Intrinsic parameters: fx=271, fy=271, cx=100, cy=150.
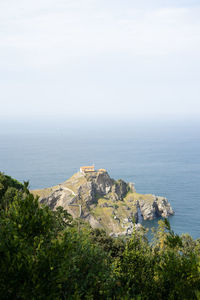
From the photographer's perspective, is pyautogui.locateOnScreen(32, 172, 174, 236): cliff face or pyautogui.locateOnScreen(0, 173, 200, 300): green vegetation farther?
pyautogui.locateOnScreen(32, 172, 174, 236): cliff face

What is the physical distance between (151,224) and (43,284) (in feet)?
340

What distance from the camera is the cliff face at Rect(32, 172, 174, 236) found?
10144 centimetres

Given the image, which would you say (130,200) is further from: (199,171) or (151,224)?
(199,171)

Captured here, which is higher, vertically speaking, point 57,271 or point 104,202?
point 104,202

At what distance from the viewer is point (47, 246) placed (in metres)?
12.3

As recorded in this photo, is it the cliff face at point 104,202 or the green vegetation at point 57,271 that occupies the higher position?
the cliff face at point 104,202

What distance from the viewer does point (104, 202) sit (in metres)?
112

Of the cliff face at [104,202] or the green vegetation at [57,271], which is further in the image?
the cliff face at [104,202]

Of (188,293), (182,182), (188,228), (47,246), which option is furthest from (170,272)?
(182,182)

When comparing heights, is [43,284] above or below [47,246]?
below

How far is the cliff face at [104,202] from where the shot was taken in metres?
101

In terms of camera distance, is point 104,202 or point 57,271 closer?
point 57,271

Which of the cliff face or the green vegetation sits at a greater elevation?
the cliff face

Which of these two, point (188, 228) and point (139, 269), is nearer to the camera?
point (139, 269)
